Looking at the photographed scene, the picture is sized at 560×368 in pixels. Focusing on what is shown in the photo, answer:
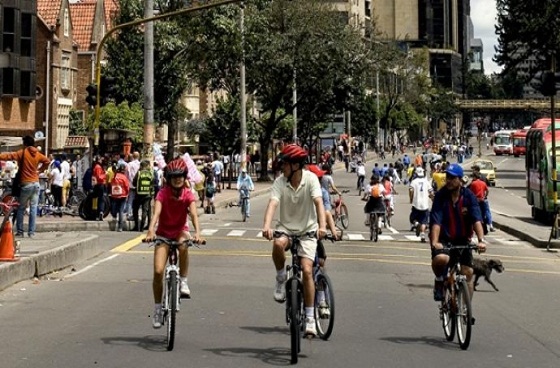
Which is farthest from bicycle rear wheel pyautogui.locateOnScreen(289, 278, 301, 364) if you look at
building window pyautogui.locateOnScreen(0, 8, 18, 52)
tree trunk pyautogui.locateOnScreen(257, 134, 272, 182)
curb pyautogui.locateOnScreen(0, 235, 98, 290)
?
tree trunk pyautogui.locateOnScreen(257, 134, 272, 182)

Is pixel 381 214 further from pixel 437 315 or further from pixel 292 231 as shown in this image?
pixel 292 231

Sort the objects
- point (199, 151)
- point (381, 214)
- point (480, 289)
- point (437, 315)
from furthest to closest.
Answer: point (199, 151)
point (381, 214)
point (480, 289)
point (437, 315)

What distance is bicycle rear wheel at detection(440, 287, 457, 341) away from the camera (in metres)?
11.7

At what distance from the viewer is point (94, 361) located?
33.9ft

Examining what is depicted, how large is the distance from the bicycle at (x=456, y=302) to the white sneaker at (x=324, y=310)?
50.1 inches

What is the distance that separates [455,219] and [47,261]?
849cm

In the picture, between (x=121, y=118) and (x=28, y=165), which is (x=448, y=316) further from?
(x=121, y=118)

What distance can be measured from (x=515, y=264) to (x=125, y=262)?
7494mm

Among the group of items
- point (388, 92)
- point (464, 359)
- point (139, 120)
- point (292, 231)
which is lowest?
point (464, 359)

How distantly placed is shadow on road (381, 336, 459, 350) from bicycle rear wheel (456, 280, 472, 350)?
157mm

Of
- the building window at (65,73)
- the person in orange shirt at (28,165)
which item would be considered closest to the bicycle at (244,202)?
the person in orange shirt at (28,165)

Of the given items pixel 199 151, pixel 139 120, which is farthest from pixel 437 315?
pixel 199 151

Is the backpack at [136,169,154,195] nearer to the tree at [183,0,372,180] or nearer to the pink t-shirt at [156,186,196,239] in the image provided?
the pink t-shirt at [156,186,196,239]

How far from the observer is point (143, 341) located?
37.8 feet
